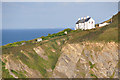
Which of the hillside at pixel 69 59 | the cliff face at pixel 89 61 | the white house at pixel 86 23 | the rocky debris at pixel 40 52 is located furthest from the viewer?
the white house at pixel 86 23

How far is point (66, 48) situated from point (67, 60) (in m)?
4.13

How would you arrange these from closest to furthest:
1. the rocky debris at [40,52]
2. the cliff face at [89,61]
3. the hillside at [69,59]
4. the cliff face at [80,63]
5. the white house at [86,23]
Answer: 1. the cliff face at [80,63]
2. the hillside at [69,59]
3. the cliff face at [89,61]
4. the rocky debris at [40,52]
5. the white house at [86,23]

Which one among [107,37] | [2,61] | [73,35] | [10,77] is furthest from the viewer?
[73,35]

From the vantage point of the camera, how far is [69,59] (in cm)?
4503

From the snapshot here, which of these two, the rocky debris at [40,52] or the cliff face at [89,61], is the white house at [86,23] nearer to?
the cliff face at [89,61]

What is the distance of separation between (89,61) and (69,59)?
631 centimetres

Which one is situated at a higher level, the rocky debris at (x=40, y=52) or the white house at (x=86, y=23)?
the white house at (x=86, y=23)

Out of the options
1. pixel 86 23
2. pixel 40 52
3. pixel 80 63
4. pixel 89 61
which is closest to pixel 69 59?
pixel 80 63

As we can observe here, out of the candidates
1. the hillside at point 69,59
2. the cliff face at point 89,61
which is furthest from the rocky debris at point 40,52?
the cliff face at point 89,61

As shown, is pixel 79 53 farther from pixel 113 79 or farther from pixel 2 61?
pixel 2 61

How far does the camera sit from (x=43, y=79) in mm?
40656

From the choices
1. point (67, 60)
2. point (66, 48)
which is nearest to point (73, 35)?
point (66, 48)

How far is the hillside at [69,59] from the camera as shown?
4056cm

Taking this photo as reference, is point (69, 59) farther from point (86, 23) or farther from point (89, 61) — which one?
point (86, 23)
